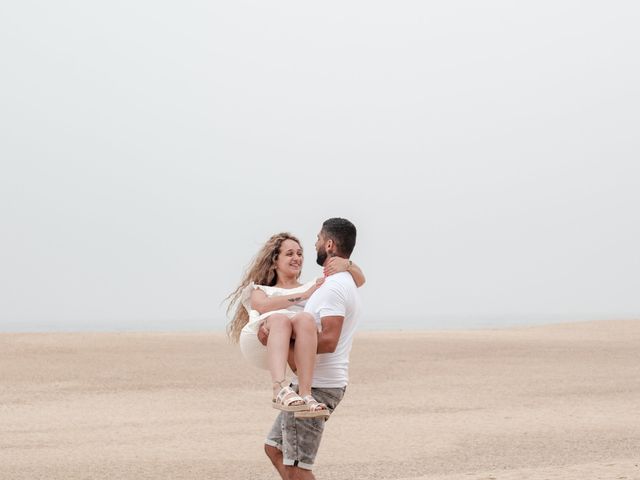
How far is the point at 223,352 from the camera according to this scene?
21172mm

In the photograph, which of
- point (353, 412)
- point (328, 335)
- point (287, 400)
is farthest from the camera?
point (353, 412)

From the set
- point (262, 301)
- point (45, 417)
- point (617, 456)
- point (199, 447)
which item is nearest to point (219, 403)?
point (45, 417)

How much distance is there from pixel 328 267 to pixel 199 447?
6.24 m

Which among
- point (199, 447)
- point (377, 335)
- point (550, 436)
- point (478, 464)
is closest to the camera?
point (478, 464)

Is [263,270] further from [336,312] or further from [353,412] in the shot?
[353,412]

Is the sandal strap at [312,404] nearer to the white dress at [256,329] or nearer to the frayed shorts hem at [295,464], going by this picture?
the white dress at [256,329]

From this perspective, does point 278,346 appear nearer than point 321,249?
Yes

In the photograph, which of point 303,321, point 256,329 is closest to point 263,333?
point 256,329

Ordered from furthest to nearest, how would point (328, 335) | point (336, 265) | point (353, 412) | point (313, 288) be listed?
point (353, 412), point (313, 288), point (336, 265), point (328, 335)

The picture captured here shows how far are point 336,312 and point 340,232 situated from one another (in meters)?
0.42

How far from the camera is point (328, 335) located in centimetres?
469

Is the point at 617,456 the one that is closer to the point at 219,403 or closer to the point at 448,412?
the point at 448,412

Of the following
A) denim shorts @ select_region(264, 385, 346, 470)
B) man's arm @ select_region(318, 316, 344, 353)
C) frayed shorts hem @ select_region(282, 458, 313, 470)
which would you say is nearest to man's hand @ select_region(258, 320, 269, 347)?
man's arm @ select_region(318, 316, 344, 353)

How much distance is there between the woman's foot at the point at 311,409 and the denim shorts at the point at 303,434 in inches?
12.0
